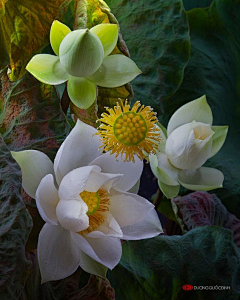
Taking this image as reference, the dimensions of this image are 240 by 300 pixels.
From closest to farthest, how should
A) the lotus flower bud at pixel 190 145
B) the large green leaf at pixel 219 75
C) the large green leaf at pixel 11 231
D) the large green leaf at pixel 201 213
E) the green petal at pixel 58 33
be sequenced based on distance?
the large green leaf at pixel 11 231, the green petal at pixel 58 33, the lotus flower bud at pixel 190 145, the large green leaf at pixel 201 213, the large green leaf at pixel 219 75

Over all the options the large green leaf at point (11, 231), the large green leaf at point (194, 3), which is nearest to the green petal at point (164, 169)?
the large green leaf at point (11, 231)

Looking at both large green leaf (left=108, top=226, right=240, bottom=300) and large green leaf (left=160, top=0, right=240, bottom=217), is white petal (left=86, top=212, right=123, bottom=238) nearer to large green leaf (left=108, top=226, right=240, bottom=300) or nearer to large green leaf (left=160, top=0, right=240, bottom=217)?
large green leaf (left=108, top=226, right=240, bottom=300)

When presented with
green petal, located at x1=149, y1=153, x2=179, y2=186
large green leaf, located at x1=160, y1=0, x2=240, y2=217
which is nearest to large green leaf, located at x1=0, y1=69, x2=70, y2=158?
green petal, located at x1=149, y1=153, x2=179, y2=186

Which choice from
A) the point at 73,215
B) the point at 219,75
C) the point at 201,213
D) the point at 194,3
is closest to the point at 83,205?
the point at 73,215

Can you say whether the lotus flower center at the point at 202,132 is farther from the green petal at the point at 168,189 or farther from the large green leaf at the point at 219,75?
the large green leaf at the point at 219,75

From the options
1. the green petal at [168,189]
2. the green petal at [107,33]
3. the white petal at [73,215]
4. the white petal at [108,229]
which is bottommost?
the green petal at [168,189]

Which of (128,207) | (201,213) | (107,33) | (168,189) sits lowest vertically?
(201,213)

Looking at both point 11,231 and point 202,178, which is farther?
point 202,178

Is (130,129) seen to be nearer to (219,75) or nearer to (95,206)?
(95,206)
